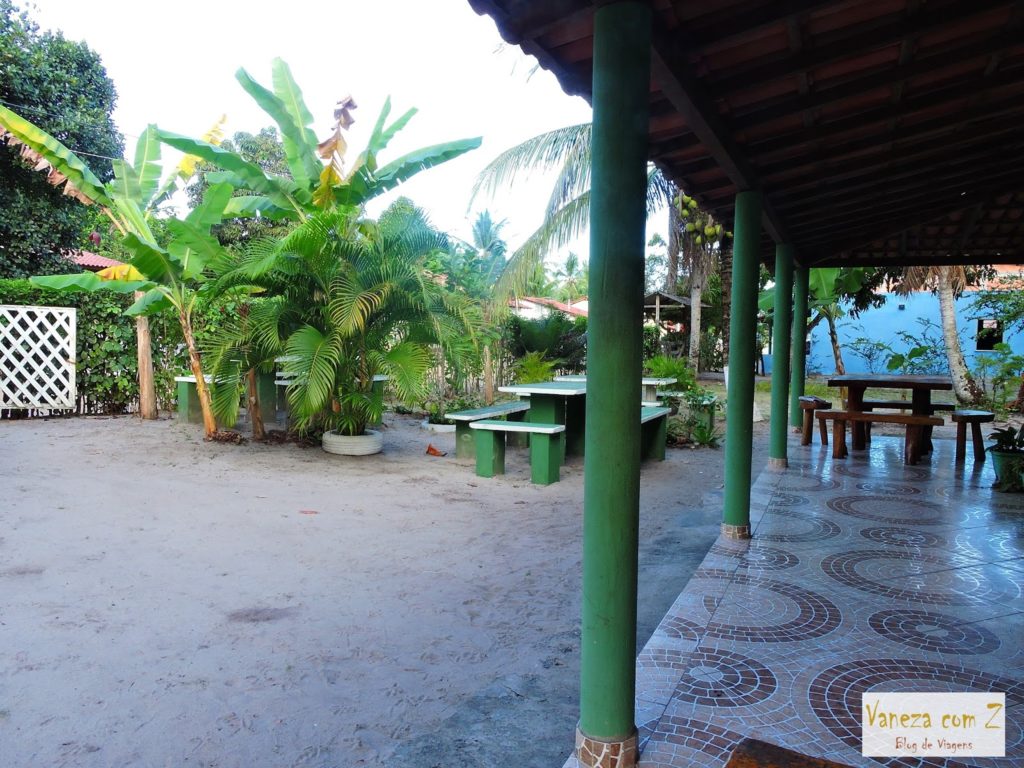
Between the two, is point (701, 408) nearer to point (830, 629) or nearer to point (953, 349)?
point (953, 349)

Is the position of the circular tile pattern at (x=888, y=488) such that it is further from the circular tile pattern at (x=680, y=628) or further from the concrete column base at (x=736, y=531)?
the circular tile pattern at (x=680, y=628)

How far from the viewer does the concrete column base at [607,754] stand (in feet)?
6.06

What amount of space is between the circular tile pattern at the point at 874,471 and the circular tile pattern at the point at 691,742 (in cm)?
475

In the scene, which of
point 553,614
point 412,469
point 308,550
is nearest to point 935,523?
point 553,614

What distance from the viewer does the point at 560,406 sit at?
7383 mm

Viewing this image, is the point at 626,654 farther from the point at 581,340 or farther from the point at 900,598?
the point at 581,340

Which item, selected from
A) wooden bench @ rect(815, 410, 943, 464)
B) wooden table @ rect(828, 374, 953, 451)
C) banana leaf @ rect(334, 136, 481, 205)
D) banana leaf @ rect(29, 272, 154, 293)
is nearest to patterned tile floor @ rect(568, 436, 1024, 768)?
wooden bench @ rect(815, 410, 943, 464)

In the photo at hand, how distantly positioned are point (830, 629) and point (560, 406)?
4.75m

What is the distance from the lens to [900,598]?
123 inches

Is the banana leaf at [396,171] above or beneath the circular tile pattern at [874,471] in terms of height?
above

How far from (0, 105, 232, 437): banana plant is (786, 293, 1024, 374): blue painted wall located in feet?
56.6

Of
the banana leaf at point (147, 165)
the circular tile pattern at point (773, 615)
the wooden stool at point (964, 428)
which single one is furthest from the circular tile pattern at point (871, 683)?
the banana leaf at point (147, 165)

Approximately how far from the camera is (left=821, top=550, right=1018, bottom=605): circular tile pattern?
315 cm

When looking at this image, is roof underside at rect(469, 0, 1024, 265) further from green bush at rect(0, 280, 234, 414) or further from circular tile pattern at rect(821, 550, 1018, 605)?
green bush at rect(0, 280, 234, 414)
